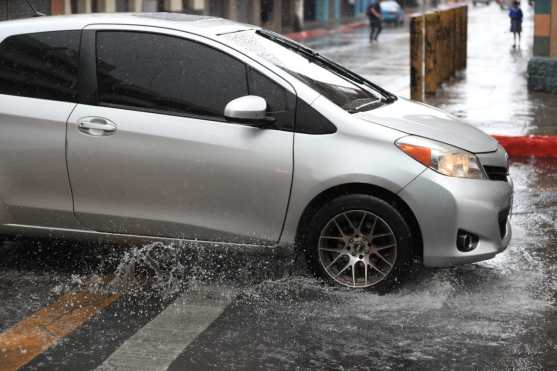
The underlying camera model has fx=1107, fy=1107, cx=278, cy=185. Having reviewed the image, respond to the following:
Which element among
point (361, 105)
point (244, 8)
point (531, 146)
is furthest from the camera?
point (244, 8)

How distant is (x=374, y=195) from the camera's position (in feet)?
21.3

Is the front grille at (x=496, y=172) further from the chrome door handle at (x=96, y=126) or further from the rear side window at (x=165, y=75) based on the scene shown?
the chrome door handle at (x=96, y=126)

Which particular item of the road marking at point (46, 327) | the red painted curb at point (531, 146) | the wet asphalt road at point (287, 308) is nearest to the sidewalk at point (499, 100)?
the red painted curb at point (531, 146)

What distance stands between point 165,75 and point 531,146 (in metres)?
6.75

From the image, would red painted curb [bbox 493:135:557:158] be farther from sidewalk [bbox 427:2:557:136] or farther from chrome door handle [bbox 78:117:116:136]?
chrome door handle [bbox 78:117:116:136]

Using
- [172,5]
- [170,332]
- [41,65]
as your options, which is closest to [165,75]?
[41,65]

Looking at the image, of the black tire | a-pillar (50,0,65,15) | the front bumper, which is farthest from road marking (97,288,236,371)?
a-pillar (50,0,65,15)

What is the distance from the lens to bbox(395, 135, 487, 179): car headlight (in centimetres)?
645

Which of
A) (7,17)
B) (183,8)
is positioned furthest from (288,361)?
(183,8)

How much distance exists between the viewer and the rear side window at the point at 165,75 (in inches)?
262

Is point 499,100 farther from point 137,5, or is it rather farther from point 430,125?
point 137,5

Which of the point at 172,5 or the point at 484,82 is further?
the point at 172,5

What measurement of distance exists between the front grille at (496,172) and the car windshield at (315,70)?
0.84m

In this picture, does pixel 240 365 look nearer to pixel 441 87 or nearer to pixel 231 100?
pixel 231 100
